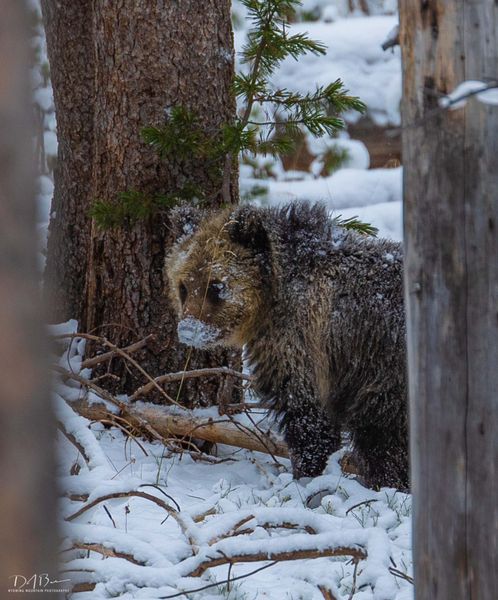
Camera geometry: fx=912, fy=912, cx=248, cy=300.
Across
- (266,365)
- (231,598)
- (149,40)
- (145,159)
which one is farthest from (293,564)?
(149,40)

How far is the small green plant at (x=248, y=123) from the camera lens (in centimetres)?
574

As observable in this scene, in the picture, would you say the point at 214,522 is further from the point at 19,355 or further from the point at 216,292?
the point at 19,355

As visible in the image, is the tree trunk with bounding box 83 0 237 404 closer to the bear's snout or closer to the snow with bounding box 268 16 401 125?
the bear's snout

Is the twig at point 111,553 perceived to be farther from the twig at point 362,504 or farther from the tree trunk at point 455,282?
the tree trunk at point 455,282

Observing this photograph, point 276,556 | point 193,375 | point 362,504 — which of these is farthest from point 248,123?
point 276,556

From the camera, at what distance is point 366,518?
4730 mm

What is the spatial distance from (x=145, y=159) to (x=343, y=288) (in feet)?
5.68

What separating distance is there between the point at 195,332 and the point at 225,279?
37 centimetres

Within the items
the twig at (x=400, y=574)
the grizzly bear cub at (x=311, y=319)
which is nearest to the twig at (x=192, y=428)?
the grizzly bear cub at (x=311, y=319)

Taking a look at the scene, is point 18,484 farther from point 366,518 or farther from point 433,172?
point 366,518

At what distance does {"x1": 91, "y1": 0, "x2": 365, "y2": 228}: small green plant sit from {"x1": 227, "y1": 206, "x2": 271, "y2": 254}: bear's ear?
0.58 m

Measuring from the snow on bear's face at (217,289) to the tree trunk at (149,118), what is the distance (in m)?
0.70

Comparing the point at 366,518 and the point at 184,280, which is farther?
the point at 184,280

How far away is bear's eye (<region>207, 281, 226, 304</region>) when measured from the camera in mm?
5473
